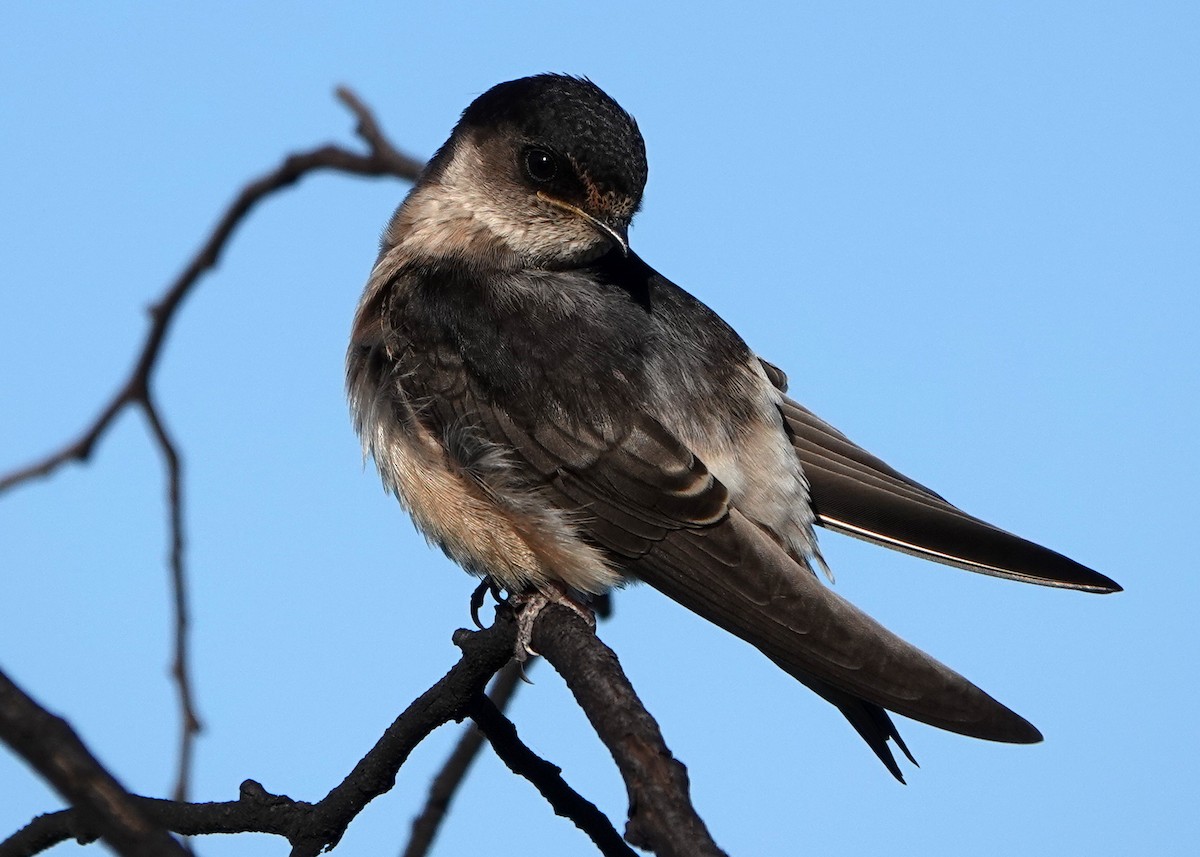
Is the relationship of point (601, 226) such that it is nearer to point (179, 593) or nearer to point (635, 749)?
point (179, 593)

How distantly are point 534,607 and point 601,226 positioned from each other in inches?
54.2

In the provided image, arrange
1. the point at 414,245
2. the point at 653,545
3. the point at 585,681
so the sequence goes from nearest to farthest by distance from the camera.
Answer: the point at 585,681 → the point at 653,545 → the point at 414,245

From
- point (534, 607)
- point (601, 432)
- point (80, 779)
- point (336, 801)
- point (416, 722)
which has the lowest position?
point (80, 779)

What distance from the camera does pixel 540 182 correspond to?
4426 mm

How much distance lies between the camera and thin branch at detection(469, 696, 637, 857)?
2824mm

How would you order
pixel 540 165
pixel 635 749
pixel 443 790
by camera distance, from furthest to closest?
pixel 540 165, pixel 443 790, pixel 635 749

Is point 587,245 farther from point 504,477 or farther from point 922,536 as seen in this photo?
point 922,536

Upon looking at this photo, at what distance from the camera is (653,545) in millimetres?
3707

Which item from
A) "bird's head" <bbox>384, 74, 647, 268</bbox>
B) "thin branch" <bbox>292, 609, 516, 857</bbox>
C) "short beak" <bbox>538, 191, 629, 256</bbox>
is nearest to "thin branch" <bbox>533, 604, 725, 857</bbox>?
"thin branch" <bbox>292, 609, 516, 857</bbox>

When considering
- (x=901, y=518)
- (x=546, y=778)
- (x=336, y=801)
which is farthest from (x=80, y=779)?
(x=901, y=518)

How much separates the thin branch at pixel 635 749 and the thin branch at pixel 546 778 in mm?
226

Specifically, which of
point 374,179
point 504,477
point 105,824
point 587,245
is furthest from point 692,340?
point 105,824

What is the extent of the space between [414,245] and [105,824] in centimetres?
331

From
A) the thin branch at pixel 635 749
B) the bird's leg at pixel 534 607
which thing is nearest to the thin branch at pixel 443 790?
the bird's leg at pixel 534 607
